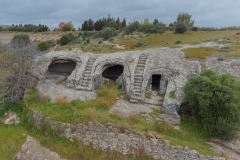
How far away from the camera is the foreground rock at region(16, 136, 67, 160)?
1121cm

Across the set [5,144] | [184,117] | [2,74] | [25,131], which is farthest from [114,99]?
[2,74]

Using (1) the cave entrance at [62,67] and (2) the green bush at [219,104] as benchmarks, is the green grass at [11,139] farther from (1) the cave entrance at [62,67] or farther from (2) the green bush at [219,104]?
(2) the green bush at [219,104]

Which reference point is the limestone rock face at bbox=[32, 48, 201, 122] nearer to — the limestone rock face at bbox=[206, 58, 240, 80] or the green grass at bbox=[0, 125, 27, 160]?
the limestone rock face at bbox=[206, 58, 240, 80]

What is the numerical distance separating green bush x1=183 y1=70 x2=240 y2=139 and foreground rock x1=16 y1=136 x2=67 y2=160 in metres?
7.97

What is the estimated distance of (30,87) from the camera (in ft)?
54.4

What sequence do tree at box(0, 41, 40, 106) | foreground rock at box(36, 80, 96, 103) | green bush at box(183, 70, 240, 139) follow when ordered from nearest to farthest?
green bush at box(183, 70, 240, 139)
foreground rock at box(36, 80, 96, 103)
tree at box(0, 41, 40, 106)

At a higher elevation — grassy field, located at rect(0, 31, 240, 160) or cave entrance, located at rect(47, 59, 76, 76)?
cave entrance, located at rect(47, 59, 76, 76)

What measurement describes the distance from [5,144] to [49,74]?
929 cm

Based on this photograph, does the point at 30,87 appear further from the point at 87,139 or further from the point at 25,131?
the point at 87,139

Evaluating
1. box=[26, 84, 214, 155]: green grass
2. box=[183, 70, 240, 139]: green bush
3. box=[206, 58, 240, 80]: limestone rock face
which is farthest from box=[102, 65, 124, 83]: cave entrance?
box=[183, 70, 240, 139]: green bush

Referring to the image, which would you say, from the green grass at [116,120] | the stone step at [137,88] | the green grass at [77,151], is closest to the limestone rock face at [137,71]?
the stone step at [137,88]

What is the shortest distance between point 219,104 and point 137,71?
6.82m

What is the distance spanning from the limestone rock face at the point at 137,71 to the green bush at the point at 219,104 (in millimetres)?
1853

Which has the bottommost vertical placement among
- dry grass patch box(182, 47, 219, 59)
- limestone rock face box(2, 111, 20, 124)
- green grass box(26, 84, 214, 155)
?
limestone rock face box(2, 111, 20, 124)
